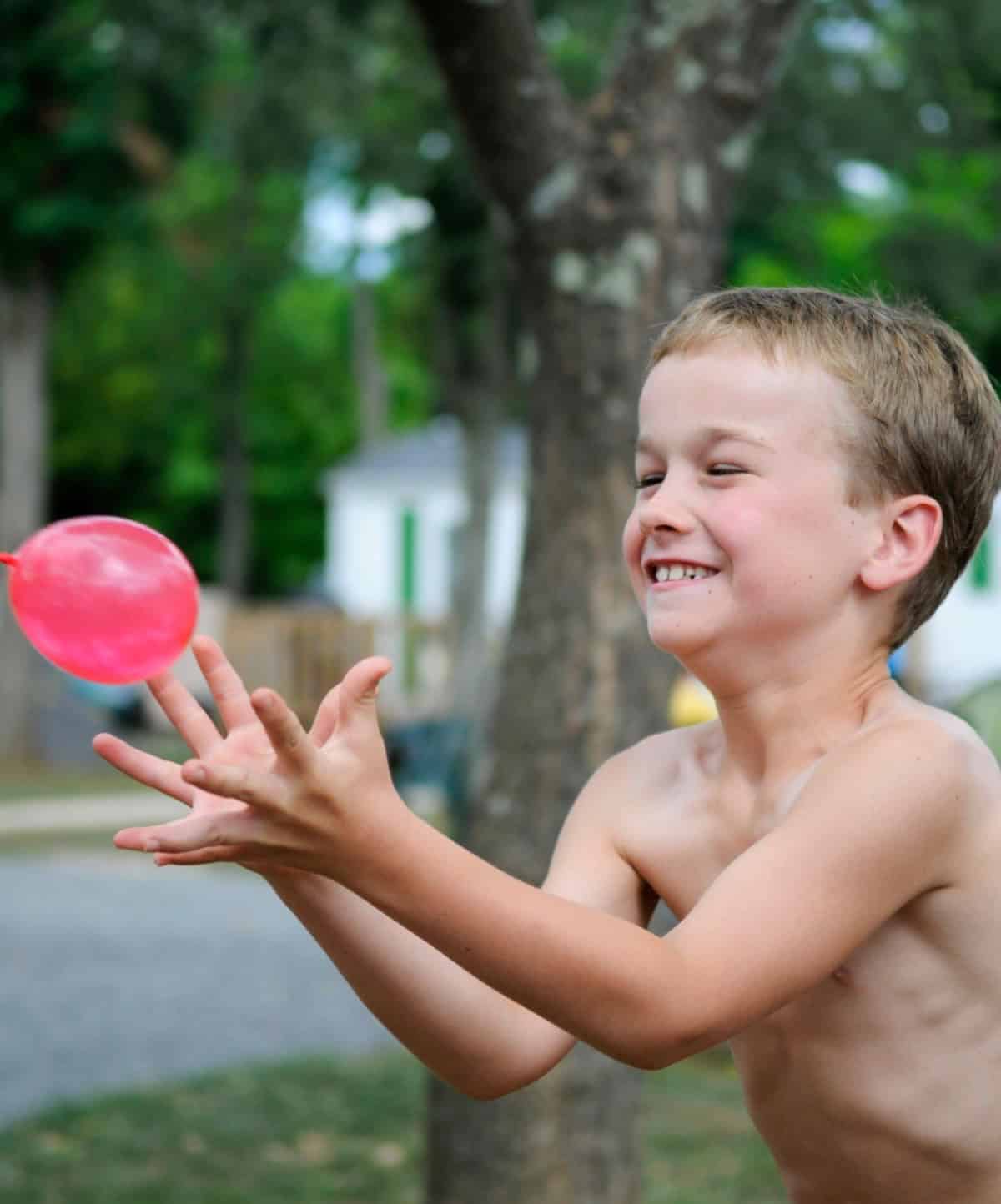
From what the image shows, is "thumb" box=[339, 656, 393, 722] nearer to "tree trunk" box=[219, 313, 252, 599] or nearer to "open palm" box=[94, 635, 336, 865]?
"open palm" box=[94, 635, 336, 865]

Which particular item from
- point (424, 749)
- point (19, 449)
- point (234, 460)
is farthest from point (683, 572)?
point (234, 460)

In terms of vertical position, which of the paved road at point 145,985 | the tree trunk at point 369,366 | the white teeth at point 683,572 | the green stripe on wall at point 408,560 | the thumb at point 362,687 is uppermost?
the thumb at point 362,687

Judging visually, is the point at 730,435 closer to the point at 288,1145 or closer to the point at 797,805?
the point at 797,805

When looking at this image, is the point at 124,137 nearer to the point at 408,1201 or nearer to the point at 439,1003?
the point at 408,1201

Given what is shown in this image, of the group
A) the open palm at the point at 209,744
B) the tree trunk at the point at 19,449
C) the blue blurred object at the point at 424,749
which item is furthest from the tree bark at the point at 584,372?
the tree trunk at the point at 19,449

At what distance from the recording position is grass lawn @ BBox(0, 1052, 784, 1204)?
5.89m

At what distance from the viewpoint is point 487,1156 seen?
188 inches

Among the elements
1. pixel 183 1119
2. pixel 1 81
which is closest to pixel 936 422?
pixel 183 1119

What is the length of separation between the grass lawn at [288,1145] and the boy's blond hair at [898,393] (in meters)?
4.25

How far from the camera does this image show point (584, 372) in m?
4.81

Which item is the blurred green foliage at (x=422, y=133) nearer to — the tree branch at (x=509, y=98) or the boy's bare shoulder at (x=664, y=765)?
the tree branch at (x=509, y=98)

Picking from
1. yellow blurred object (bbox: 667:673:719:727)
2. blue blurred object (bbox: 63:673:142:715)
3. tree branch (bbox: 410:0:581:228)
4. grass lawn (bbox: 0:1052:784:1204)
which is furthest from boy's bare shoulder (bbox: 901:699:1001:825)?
blue blurred object (bbox: 63:673:142:715)

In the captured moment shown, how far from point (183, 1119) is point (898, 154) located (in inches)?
491

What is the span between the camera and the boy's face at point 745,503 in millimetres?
1892
